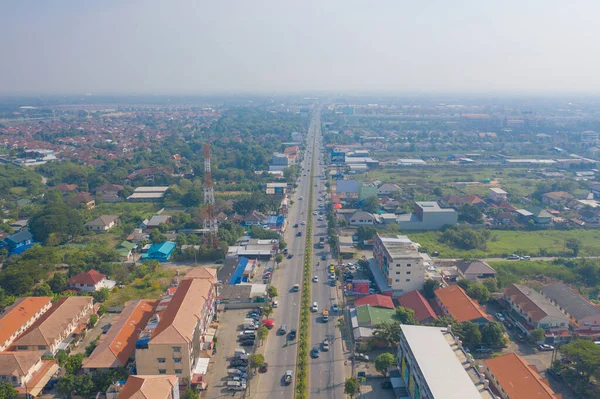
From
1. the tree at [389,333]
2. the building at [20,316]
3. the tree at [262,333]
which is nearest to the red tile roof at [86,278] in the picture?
the building at [20,316]

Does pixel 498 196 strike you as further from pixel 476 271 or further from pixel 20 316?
pixel 20 316

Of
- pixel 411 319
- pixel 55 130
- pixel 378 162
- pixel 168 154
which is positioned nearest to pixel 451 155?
pixel 378 162

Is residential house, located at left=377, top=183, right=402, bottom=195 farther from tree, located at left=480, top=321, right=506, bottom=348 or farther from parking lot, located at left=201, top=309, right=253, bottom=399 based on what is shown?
tree, located at left=480, top=321, right=506, bottom=348

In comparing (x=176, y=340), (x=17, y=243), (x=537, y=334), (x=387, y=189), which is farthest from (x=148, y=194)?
(x=537, y=334)

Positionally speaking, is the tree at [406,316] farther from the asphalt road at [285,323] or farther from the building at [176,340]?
the building at [176,340]

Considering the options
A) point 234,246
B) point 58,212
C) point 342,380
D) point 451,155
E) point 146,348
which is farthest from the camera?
point 451,155

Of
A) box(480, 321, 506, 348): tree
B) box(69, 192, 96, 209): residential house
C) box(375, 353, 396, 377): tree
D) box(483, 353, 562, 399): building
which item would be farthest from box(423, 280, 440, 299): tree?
box(69, 192, 96, 209): residential house

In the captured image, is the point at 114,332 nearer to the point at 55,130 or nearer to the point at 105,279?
the point at 105,279
